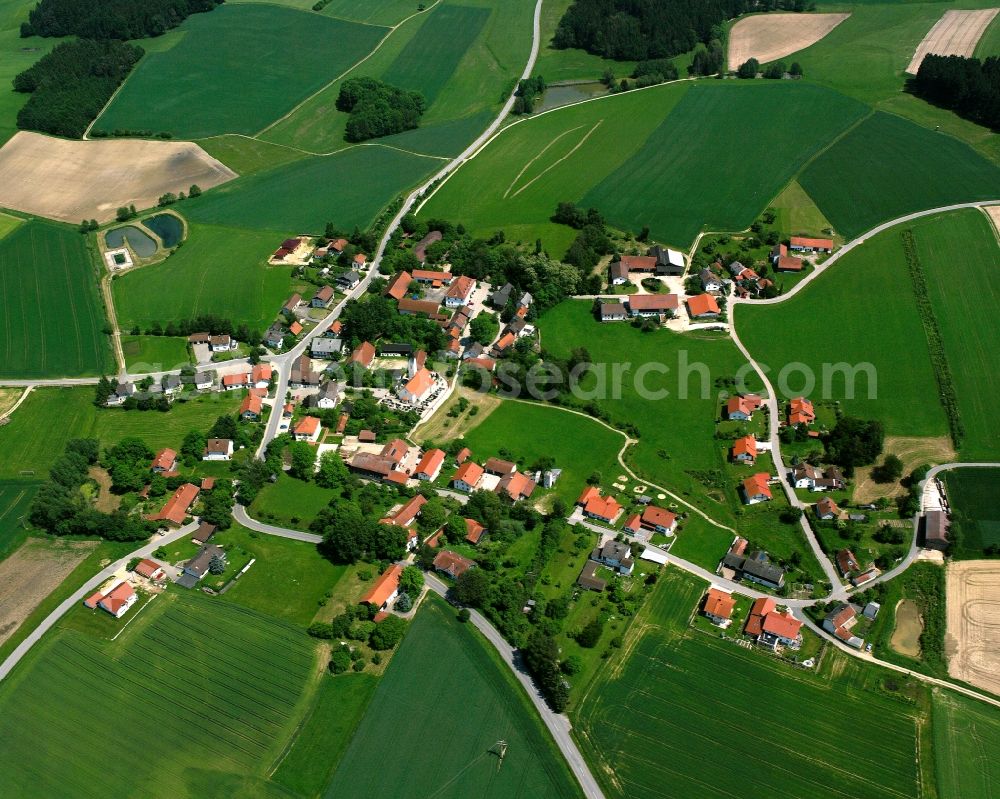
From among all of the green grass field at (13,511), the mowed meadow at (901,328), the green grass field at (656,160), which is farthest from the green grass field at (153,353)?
the mowed meadow at (901,328)

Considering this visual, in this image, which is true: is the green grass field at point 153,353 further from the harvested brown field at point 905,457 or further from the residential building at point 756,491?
the harvested brown field at point 905,457

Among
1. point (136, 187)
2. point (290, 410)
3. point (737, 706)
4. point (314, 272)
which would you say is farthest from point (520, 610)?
point (136, 187)

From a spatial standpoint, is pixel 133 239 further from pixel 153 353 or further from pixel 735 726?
pixel 735 726

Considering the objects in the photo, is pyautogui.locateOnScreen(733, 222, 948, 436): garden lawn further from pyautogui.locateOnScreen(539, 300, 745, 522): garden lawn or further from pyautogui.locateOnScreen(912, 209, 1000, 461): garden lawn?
Result: pyautogui.locateOnScreen(539, 300, 745, 522): garden lawn

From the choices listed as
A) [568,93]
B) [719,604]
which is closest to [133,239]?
[568,93]

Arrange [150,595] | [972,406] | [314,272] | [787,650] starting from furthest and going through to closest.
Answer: [314,272] < [972,406] < [150,595] < [787,650]

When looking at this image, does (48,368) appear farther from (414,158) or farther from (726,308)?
(726,308)

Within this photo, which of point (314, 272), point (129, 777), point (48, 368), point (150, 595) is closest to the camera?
point (129, 777)

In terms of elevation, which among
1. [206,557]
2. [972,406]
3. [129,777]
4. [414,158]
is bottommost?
[129,777]
